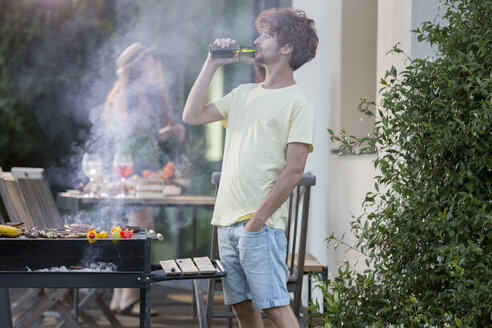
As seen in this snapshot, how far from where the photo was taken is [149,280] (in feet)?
8.23

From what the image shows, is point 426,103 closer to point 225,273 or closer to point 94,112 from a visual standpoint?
point 225,273

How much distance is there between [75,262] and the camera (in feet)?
8.23

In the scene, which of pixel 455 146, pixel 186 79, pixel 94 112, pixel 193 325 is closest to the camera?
pixel 455 146

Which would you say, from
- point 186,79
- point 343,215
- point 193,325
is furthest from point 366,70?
point 186,79

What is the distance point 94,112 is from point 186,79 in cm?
110

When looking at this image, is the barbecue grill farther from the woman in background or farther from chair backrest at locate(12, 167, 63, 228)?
the woman in background

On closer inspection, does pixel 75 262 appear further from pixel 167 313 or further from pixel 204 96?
pixel 167 313

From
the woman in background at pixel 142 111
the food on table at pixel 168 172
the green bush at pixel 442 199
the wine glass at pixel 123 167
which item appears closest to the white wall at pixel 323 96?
the food on table at pixel 168 172

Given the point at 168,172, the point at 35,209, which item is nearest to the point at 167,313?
the point at 168,172

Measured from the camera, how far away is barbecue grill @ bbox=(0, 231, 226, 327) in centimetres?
248

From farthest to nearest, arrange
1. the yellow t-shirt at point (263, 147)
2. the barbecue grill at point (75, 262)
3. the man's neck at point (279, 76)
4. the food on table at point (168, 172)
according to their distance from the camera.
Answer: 1. the food on table at point (168, 172)
2. the man's neck at point (279, 76)
3. the yellow t-shirt at point (263, 147)
4. the barbecue grill at point (75, 262)

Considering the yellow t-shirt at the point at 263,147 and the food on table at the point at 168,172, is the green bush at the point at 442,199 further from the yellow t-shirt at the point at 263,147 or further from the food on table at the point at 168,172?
the food on table at the point at 168,172

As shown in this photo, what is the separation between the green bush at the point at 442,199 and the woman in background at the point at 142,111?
4.17 metres

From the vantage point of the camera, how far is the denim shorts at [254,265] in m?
2.56
